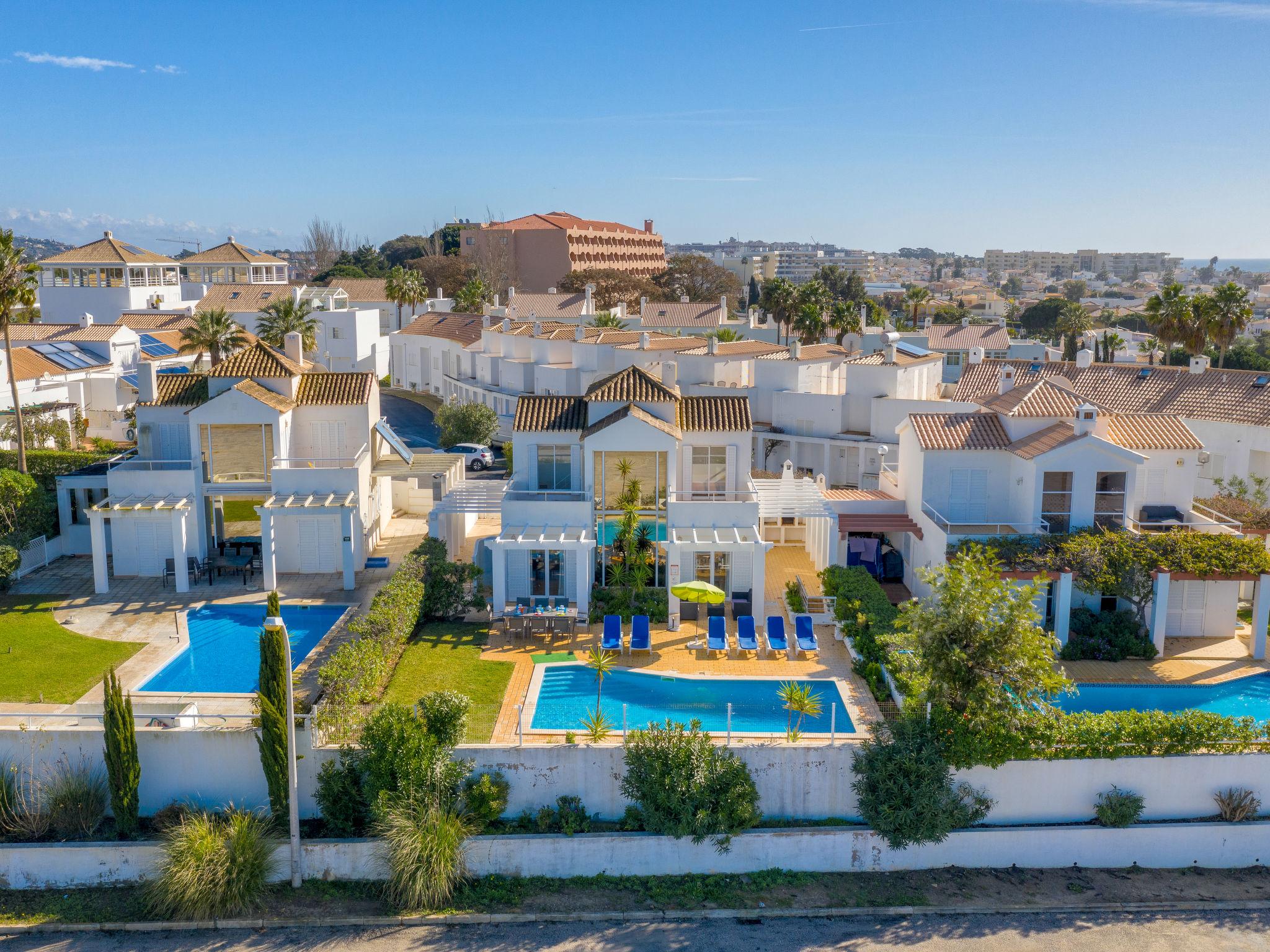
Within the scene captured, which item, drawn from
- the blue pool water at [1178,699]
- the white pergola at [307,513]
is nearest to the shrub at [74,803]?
the white pergola at [307,513]

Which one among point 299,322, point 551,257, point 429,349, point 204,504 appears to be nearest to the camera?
point 204,504

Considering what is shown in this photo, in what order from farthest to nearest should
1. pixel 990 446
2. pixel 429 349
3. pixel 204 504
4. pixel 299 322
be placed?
pixel 429 349, pixel 299 322, pixel 204 504, pixel 990 446

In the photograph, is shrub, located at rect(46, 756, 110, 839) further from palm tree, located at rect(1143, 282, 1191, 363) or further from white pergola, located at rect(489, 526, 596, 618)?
palm tree, located at rect(1143, 282, 1191, 363)

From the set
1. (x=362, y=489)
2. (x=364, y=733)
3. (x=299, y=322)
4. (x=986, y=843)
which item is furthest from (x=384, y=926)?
(x=299, y=322)

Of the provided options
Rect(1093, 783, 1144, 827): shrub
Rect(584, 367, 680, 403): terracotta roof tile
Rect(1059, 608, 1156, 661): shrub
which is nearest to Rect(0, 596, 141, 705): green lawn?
Rect(584, 367, 680, 403): terracotta roof tile

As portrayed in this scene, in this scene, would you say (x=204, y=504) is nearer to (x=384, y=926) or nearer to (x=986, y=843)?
(x=384, y=926)

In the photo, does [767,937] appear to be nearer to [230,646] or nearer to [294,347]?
[230,646]
